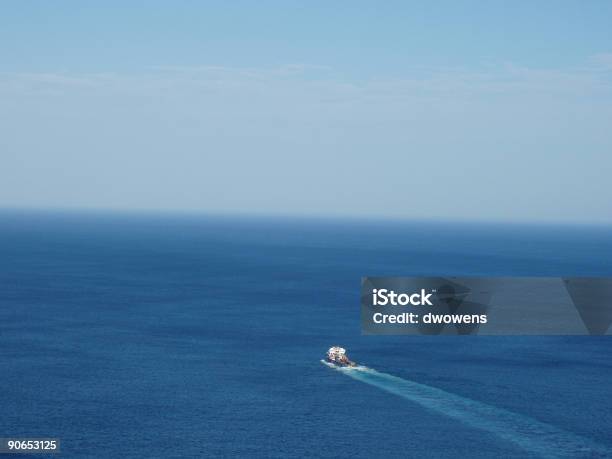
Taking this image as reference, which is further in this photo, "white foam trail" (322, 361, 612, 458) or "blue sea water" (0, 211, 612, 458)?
"blue sea water" (0, 211, 612, 458)

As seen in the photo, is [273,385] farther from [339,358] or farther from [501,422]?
[501,422]

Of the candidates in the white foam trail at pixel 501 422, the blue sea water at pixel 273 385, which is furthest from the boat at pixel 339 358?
the white foam trail at pixel 501 422

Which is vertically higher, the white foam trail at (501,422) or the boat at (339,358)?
the boat at (339,358)

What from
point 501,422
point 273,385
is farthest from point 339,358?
point 501,422

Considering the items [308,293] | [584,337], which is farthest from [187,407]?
[308,293]

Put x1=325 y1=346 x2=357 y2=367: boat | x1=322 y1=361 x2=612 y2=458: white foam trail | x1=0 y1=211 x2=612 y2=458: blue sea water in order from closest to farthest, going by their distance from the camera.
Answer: x1=322 y1=361 x2=612 y2=458: white foam trail < x1=0 y1=211 x2=612 y2=458: blue sea water < x1=325 y1=346 x2=357 y2=367: boat

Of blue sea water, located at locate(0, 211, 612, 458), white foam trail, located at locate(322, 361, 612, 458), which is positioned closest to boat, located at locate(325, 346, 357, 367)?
blue sea water, located at locate(0, 211, 612, 458)

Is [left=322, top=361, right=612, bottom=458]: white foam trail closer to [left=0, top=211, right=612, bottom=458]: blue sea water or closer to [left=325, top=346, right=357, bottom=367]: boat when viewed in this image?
[left=0, top=211, right=612, bottom=458]: blue sea water

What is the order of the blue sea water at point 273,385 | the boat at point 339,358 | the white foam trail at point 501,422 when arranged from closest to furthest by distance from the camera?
the white foam trail at point 501,422 → the blue sea water at point 273,385 → the boat at point 339,358

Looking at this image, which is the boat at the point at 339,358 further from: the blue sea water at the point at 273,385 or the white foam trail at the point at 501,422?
the white foam trail at the point at 501,422
